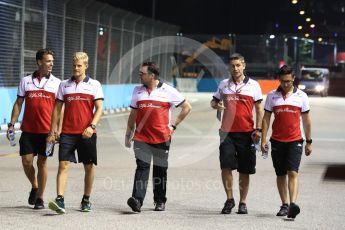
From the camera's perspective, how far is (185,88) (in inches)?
2606

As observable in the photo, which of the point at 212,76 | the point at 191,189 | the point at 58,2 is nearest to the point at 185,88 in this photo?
the point at 212,76

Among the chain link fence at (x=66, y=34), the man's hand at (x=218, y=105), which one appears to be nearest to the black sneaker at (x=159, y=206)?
the man's hand at (x=218, y=105)

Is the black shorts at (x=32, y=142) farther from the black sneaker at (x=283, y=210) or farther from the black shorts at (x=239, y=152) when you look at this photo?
the black sneaker at (x=283, y=210)

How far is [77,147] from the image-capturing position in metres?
9.53

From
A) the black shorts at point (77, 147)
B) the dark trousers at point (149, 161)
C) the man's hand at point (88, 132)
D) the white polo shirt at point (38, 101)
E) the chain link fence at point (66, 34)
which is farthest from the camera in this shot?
the chain link fence at point (66, 34)

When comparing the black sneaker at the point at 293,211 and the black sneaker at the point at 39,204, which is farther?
the black sneaker at the point at 39,204

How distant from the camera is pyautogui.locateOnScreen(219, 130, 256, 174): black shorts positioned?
31.9ft

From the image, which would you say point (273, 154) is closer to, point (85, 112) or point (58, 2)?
point (85, 112)

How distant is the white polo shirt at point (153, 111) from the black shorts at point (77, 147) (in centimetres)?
55

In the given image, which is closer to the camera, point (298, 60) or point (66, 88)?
point (66, 88)

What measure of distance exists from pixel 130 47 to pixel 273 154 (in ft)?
96.0

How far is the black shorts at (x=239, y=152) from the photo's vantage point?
31.9 ft

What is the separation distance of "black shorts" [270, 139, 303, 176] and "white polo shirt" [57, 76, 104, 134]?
2.00 meters

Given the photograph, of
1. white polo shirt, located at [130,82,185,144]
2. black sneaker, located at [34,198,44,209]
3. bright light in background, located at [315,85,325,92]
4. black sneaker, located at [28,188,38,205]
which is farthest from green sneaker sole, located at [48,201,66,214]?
bright light in background, located at [315,85,325,92]
